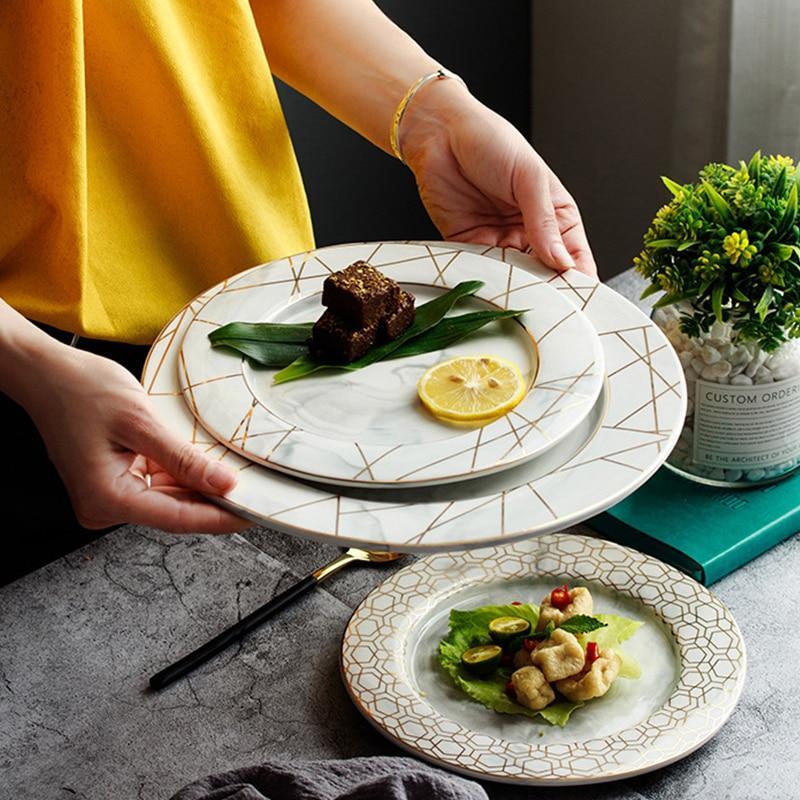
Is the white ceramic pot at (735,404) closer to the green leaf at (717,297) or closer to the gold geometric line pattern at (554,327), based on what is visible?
the green leaf at (717,297)

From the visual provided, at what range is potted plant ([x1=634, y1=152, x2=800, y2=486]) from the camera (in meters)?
1.07

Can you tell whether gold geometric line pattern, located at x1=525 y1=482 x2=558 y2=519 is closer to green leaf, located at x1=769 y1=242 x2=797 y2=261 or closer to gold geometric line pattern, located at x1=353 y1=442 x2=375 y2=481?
gold geometric line pattern, located at x1=353 y1=442 x2=375 y2=481

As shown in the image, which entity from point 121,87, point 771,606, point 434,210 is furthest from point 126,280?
point 771,606

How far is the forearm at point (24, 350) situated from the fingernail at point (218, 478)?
17cm

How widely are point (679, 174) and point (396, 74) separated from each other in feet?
4.39

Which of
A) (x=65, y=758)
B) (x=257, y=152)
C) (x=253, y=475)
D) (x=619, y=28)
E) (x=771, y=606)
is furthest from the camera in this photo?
(x=619, y=28)

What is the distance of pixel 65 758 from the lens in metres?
0.94

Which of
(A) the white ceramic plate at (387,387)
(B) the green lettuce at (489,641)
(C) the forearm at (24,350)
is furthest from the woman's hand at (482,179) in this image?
(C) the forearm at (24,350)

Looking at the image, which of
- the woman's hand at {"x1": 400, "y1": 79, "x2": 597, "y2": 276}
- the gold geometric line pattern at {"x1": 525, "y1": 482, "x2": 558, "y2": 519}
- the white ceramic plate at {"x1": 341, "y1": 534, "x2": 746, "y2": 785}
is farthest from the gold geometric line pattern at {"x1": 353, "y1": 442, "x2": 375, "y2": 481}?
the woman's hand at {"x1": 400, "y1": 79, "x2": 597, "y2": 276}

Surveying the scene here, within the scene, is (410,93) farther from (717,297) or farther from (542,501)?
(542,501)

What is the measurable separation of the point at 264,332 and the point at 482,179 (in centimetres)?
34

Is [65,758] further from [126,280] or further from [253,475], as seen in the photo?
[126,280]

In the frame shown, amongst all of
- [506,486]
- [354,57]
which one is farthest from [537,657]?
[354,57]

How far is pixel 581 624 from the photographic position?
3.15 ft
